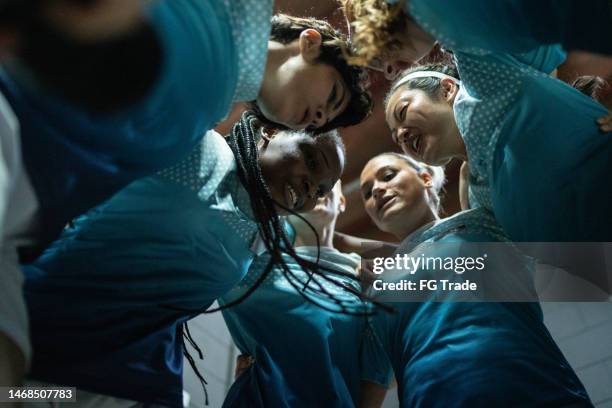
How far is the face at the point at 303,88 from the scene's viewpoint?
32.4 inches

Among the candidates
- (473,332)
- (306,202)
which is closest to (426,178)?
(306,202)

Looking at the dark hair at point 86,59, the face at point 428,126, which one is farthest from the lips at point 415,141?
the dark hair at point 86,59

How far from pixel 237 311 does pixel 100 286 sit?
0.33m

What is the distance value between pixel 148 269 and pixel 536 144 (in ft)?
1.48

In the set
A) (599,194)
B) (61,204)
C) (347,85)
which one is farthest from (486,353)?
(61,204)

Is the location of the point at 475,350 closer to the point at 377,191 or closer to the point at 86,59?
the point at 377,191

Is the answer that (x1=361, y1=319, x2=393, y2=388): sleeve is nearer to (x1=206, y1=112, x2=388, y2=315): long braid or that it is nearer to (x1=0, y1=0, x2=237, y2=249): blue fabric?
(x1=206, y1=112, x2=388, y2=315): long braid

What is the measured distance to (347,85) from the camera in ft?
2.88

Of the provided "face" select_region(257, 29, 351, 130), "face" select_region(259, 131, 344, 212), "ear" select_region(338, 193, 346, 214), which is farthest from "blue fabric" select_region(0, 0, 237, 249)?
"ear" select_region(338, 193, 346, 214)

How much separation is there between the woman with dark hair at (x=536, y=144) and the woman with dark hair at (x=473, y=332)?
66 mm

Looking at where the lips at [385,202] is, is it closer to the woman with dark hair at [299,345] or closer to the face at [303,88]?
the woman with dark hair at [299,345]

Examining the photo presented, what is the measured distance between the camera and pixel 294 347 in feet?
3.35

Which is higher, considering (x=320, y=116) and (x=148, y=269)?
(x=320, y=116)

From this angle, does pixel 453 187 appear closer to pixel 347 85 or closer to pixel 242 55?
pixel 347 85
